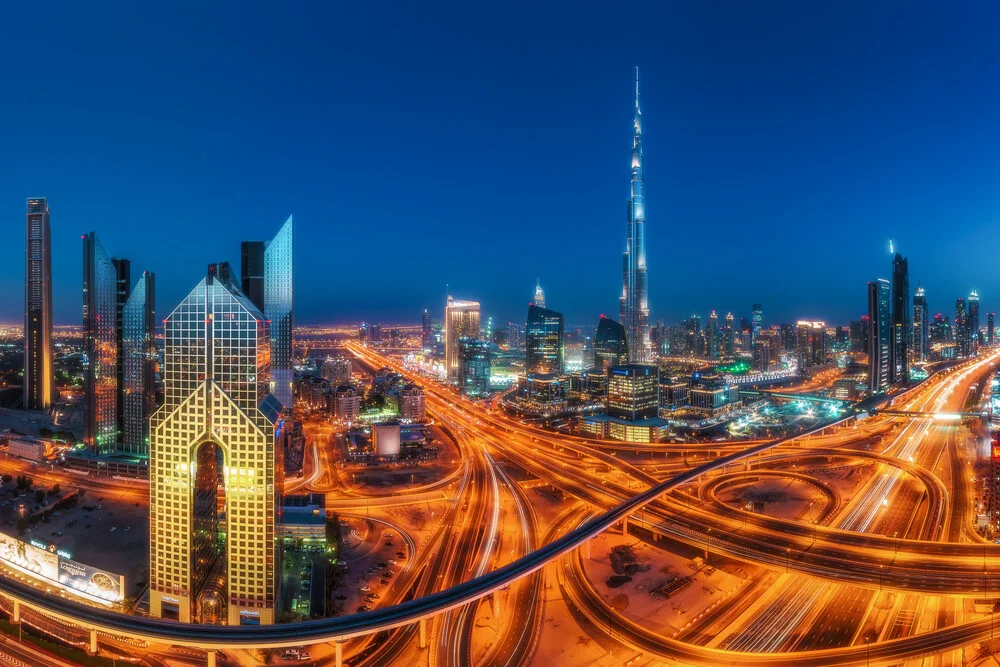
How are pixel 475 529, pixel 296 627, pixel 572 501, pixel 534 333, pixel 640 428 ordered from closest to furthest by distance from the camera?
pixel 296 627 < pixel 475 529 < pixel 572 501 < pixel 640 428 < pixel 534 333

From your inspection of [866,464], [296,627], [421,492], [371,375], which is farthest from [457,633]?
[371,375]

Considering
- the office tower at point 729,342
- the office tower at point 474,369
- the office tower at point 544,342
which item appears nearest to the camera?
the office tower at point 474,369

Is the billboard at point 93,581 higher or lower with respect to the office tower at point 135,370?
lower

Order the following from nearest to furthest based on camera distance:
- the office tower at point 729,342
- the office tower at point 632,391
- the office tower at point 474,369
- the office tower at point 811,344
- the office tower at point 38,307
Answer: the office tower at point 38,307 < the office tower at point 632,391 < the office tower at point 474,369 < the office tower at point 811,344 < the office tower at point 729,342

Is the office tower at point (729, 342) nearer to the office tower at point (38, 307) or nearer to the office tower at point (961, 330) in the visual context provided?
the office tower at point (961, 330)

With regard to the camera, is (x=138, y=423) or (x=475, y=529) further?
(x=138, y=423)

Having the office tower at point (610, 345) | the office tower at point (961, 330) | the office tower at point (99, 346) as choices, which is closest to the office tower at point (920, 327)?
the office tower at point (961, 330)

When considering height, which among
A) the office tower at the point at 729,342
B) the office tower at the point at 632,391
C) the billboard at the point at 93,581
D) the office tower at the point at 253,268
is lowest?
the billboard at the point at 93,581

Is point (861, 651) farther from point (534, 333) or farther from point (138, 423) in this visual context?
point (534, 333)
